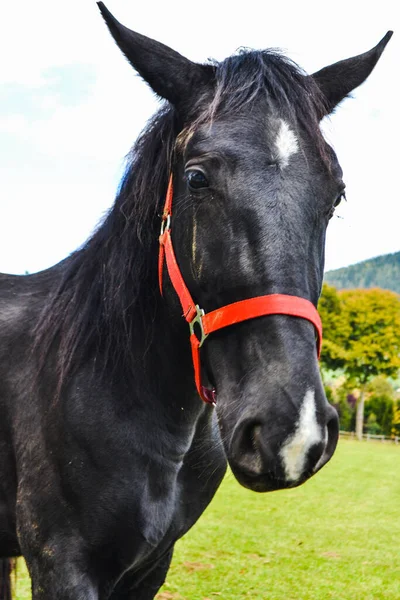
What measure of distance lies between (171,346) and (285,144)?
946 millimetres

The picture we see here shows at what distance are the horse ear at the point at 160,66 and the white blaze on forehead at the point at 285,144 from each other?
0.46 meters

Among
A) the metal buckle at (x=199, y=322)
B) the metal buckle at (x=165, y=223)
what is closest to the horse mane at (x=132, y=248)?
the metal buckle at (x=165, y=223)

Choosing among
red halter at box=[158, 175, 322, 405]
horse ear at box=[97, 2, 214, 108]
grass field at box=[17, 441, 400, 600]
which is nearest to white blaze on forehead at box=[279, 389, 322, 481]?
red halter at box=[158, 175, 322, 405]

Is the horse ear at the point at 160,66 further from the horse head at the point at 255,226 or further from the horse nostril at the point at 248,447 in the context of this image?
the horse nostril at the point at 248,447

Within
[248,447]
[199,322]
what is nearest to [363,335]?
[199,322]

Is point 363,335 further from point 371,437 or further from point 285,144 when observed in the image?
point 285,144

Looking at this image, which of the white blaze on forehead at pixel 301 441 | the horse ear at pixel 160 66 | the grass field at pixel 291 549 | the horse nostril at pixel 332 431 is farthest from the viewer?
the grass field at pixel 291 549

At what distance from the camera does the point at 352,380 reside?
53.1 m

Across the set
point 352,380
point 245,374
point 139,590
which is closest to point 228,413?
point 245,374

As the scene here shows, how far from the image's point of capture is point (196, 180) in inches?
89.8

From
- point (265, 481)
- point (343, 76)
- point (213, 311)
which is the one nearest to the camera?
point (265, 481)

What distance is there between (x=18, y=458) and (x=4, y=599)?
5.86ft

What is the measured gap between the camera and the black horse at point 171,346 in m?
2.04

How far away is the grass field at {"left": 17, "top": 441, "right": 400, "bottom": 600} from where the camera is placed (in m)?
7.44
